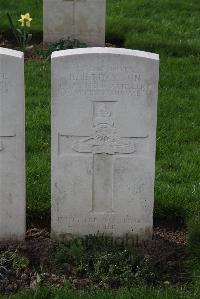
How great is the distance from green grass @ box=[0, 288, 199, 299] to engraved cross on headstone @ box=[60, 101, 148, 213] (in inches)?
31.4

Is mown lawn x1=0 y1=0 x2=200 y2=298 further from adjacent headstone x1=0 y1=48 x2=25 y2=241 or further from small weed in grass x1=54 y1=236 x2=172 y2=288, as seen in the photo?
adjacent headstone x1=0 y1=48 x2=25 y2=241

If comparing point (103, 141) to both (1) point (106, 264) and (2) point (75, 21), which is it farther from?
(2) point (75, 21)

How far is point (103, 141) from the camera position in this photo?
16.2ft

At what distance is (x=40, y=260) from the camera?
489 cm

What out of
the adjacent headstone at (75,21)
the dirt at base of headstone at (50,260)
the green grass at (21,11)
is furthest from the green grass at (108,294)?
the green grass at (21,11)

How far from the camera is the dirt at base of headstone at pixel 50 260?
184 inches

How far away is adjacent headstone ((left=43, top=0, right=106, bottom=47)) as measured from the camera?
382 inches

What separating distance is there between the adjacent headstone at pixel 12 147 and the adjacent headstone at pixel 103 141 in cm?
21

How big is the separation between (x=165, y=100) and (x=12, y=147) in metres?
3.31

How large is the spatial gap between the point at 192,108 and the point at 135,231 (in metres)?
2.88

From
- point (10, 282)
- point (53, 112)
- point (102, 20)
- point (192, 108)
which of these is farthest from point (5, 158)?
point (102, 20)

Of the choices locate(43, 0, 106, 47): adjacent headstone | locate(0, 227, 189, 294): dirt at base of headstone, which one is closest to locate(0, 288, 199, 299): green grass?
locate(0, 227, 189, 294): dirt at base of headstone

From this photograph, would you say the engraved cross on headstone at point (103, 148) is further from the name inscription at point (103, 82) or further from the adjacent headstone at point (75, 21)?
the adjacent headstone at point (75, 21)

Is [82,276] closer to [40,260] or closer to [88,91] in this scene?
[40,260]
